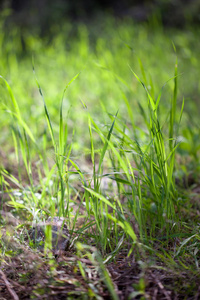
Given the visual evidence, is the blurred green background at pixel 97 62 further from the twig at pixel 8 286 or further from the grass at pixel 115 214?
the twig at pixel 8 286

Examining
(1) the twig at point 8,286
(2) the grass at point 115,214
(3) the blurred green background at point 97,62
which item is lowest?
(1) the twig at point 8,286

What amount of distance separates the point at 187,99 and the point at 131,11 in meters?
4.47

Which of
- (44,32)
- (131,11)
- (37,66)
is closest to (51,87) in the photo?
(37,66)

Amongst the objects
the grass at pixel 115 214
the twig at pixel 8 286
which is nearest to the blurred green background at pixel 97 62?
the grass at pixel 115 214

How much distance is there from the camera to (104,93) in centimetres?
279

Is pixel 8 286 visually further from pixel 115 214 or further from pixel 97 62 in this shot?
pixel 97 62

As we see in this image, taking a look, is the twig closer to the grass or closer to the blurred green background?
the grass

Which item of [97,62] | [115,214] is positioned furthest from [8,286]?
[97,62]

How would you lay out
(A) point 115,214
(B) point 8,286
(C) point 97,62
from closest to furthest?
1. (B) point 8,286
2. (A) point 115,214
3. (C) point 97,62

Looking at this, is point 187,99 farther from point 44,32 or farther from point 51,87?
point 44,32

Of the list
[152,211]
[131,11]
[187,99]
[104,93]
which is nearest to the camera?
[152,211]

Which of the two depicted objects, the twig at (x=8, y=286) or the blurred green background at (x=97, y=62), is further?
the blurred green background at (x=97, y=62)

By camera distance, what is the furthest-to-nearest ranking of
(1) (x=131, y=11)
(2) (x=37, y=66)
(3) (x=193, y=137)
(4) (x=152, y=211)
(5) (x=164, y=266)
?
1. (1) (x=131, y=11)
2. (2) (x=37, y=66)
3. (3) (x=193, y=137)
4. (4) (x=152, y=211)
5. (5) (x=164, y=266)

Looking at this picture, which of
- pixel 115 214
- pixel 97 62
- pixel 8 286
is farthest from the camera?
pixel 97 62
